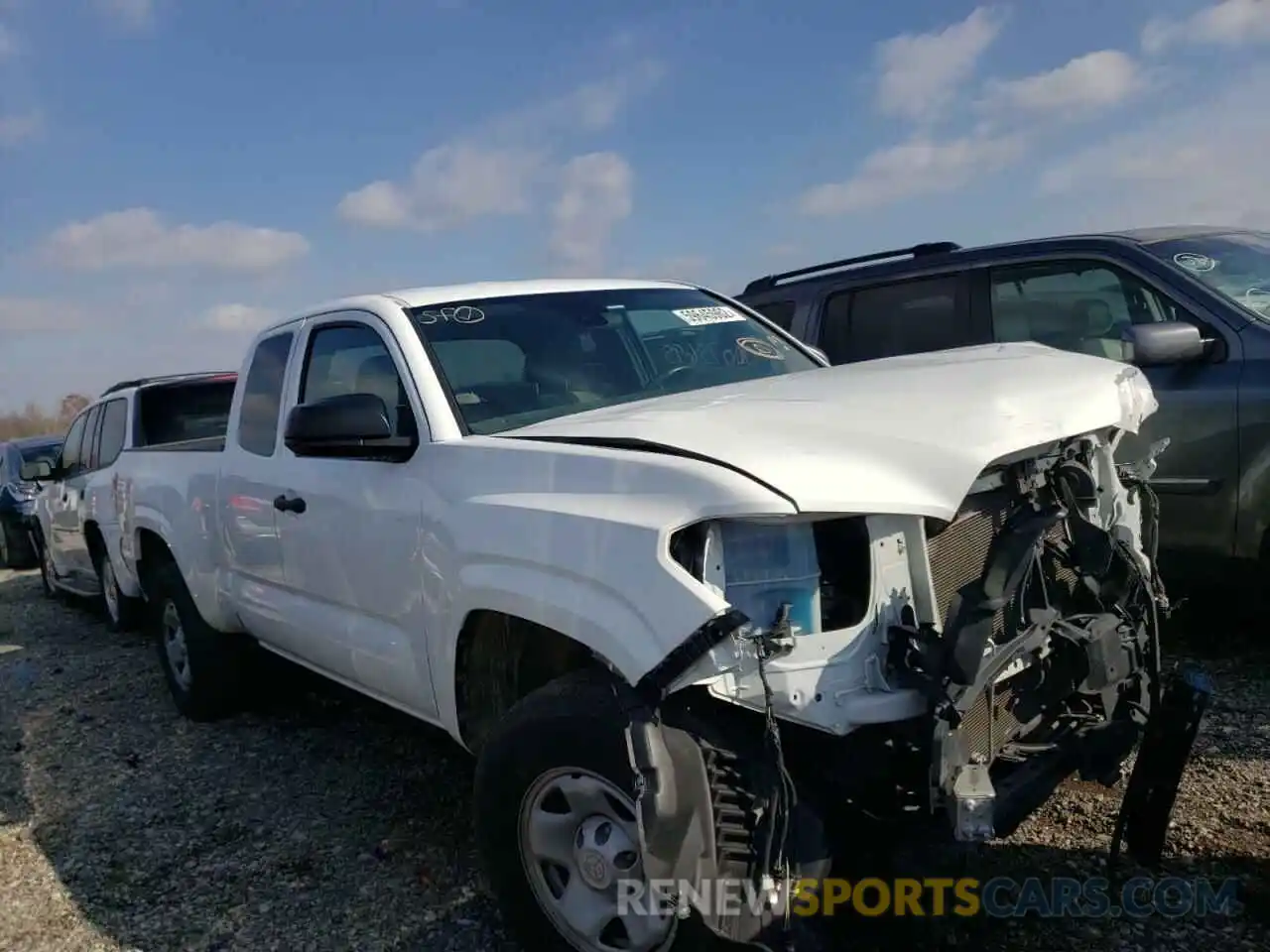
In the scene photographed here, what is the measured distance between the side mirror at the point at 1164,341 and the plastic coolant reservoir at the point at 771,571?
285 cm

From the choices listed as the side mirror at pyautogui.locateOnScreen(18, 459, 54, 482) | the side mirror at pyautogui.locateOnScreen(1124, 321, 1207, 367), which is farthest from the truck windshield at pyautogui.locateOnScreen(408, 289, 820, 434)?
the side mirror at pyautogui.locateOnScreen(18, 459, 54, 482)

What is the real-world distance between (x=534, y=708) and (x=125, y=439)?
6.00 meters

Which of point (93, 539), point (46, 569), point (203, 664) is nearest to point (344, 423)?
point (203, 664)

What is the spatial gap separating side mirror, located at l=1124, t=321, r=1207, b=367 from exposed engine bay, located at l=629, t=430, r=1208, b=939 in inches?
81.8

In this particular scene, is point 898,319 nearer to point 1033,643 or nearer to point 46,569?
point 1033,643

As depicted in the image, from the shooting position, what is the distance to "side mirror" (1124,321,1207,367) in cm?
448

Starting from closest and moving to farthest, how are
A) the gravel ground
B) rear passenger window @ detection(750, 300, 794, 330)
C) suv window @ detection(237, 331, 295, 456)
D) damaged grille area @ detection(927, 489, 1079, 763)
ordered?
1. damaged grille area @ detection(927, 489, 1079, 763)
2. the gravel ground
3. suv window @ detection(237, 331, 295, 456)
4. rear passenger window @ detection(750, 300, 794, 330)

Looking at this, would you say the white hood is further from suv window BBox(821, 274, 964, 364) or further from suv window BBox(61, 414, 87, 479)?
suv window BBox(61, 414, 87, 479)

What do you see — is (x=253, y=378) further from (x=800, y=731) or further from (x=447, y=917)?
(x=800, y=731)

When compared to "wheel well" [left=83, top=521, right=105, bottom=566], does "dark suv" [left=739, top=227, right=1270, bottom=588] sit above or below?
above

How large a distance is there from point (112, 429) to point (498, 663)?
5.99 m

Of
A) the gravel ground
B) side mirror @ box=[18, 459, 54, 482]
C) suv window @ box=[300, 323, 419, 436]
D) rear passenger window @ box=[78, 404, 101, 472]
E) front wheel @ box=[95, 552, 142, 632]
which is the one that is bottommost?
the gravel ground

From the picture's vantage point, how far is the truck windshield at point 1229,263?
4824 millimetres

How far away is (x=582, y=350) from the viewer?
383 centimetres
